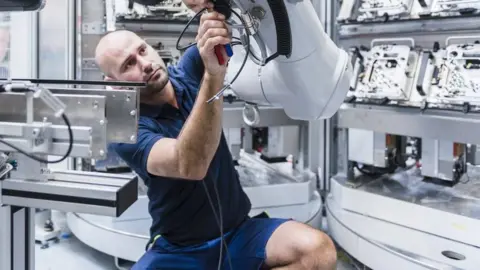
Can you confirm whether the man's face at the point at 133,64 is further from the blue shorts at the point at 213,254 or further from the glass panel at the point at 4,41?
the glass panel at the point at 4,41

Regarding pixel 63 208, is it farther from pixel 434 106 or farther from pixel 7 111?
pixel 434 106

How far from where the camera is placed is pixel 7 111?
1126mm

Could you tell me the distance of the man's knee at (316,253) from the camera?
1.62m

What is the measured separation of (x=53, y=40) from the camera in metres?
3.41

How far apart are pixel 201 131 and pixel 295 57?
393mm

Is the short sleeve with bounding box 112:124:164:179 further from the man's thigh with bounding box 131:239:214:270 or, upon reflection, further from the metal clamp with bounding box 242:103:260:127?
the metal clamp with bounding box 242:103:260:127

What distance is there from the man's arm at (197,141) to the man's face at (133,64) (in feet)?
1.09

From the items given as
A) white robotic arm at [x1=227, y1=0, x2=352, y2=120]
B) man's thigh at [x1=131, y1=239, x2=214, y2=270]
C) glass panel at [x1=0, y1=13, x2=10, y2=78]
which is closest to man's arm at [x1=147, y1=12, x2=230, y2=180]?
white robotic arm at [x1=227, y1=0, x2=352, y2=120]

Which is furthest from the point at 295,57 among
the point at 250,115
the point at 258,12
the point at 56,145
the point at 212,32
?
the point at 250,115

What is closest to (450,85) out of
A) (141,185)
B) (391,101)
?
(391,101)

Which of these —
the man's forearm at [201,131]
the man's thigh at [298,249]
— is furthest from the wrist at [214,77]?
the man's thigh at [298,249]

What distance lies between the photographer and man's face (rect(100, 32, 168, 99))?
1776mm

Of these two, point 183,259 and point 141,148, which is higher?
point 141,148

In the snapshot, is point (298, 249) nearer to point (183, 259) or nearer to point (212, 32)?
point (183, 259)
